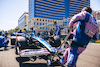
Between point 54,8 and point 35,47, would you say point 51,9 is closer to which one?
point 54,8

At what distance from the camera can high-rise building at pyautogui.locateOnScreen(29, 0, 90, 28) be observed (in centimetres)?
6384

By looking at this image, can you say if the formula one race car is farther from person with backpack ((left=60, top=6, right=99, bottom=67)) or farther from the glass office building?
the glass office building

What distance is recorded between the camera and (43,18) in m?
66.4

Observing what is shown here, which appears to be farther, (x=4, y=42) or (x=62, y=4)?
(x=62, y=4)

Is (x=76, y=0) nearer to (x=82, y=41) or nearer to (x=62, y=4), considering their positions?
(x=62, y=4)

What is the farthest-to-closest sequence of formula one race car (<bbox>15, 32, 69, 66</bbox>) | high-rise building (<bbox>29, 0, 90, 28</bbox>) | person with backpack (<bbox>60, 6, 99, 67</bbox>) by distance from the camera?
high-rise building (<bbox>29, 0, 90, 28</bbox>)
formula one race car (<bbox>15, 32, 69, 66</bbox>)
person with backpack (<bbox>60, 6, 99, 67</bbox>)

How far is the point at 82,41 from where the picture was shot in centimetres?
167

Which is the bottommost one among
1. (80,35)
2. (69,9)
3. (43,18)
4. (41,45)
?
(41,45)

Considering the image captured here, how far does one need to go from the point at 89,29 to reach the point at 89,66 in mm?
1778

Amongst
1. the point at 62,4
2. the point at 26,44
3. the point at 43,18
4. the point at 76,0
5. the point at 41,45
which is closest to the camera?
the point at 41,45

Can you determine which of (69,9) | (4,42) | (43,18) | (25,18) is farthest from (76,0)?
(4,42)

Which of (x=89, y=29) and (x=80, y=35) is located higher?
(x=89, y=29)

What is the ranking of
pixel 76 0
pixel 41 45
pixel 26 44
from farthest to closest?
pixel 76 0 < pixel 26 44 < pixel 41 45

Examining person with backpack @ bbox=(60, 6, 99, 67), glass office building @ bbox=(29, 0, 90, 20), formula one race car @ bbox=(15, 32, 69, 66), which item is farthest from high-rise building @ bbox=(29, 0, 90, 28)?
person with backpack @ bbox=(60, 6, 99, 67)
